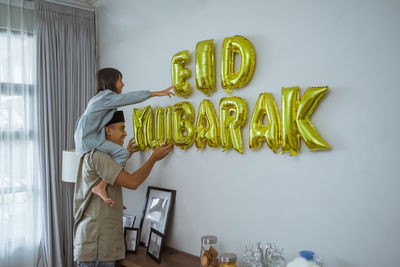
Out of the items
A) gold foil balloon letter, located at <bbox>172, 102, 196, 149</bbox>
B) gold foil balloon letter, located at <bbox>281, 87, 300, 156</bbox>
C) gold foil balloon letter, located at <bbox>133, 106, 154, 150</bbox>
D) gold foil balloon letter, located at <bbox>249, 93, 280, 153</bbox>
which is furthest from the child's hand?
gold foil balloon letter, located at <bbox>281, 87, 300, 156</bbox>

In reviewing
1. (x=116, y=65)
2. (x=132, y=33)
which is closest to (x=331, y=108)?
(x=132, y=33)

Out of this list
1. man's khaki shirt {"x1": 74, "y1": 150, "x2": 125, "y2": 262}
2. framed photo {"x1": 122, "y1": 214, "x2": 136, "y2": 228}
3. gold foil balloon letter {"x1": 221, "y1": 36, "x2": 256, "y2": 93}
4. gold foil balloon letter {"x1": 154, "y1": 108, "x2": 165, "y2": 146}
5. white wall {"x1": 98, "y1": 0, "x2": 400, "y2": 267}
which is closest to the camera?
white wall {"x1": 98, "y1": 0, "x2": 400, "y2": 267}

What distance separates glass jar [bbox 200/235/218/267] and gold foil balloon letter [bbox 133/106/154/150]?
0.87 meters

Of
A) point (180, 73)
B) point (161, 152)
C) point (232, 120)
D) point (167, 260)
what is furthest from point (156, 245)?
point (180, 73)

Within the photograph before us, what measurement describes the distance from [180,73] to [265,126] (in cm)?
73

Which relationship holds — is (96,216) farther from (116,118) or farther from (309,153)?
(309,153)

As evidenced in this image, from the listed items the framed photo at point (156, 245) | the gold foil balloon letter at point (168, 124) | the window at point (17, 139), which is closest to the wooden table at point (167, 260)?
the framed photo at point (156, 245)

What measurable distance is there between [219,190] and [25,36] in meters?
2.06

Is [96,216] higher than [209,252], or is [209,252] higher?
→ [96,216]

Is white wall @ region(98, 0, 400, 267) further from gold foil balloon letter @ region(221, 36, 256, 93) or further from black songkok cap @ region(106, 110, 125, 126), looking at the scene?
black songkok cap @ region(106, 110, 125, 126)

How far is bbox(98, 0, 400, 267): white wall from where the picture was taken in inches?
53.4

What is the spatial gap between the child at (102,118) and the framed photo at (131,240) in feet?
1.67

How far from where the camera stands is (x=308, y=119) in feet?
5.05

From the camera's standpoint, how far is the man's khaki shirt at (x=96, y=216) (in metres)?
1.90
